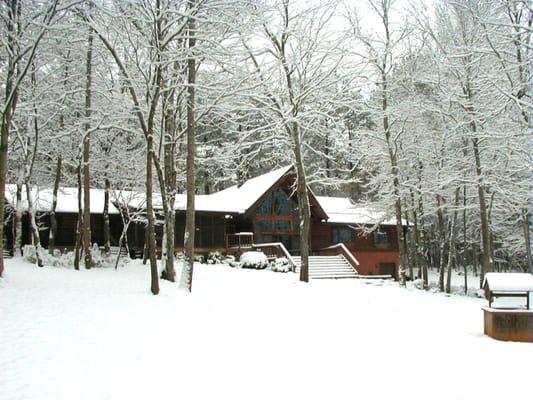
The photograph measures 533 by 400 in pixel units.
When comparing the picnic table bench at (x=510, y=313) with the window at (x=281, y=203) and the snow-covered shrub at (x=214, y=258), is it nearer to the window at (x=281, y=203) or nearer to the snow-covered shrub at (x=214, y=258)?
the snow-covered shrub at (x=214, y=258)

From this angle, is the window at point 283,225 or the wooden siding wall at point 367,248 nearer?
the window at point 283,225

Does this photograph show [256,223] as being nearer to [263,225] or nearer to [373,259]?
[263,225]

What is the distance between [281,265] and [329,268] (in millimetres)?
3542

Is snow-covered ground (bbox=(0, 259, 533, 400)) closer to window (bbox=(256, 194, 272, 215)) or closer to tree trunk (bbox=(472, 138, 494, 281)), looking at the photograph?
tree trunk (bbox=(472, 138, 494, 281))

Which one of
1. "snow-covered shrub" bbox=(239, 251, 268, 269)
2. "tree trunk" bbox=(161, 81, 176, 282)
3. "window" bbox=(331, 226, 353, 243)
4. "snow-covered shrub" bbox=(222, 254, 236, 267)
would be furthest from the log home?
"tree trunk" bbox=(161, 81, 176, 282)

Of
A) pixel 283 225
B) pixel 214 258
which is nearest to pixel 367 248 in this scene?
pixel 283 225

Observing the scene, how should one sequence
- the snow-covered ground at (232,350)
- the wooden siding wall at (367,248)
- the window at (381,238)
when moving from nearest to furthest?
the snow-covered ground at (232,350), the wooden siding wall at (367,248), the window at (381,238)

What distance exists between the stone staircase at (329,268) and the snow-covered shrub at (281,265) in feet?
2.59

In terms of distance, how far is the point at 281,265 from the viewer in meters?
22.2

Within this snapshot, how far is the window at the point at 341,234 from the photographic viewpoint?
32.2 m

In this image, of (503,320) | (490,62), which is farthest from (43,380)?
(490,62)

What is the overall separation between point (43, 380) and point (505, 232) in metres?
35.1

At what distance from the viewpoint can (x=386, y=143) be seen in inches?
868

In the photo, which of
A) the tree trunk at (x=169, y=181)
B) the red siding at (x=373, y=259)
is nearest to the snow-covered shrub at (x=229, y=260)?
the tree trunk at (x=169, y=181)
